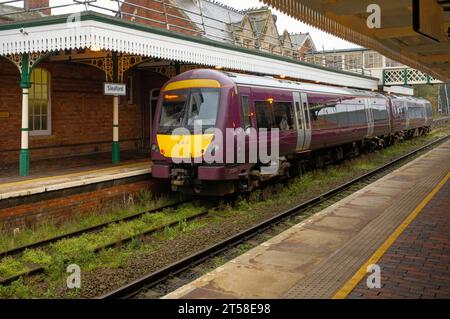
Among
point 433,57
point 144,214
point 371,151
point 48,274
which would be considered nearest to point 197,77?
point 144,214

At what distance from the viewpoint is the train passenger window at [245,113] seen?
10558 millimetres

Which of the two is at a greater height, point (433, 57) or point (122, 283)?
→ point (433, 57)

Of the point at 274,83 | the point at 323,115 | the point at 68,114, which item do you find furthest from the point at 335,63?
the point at 68,114

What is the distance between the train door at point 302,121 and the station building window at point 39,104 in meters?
7.32

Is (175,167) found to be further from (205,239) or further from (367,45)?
(367,45)

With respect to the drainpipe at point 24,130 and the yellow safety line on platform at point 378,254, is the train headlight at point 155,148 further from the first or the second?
the yellow safety line on platform at point 378,254

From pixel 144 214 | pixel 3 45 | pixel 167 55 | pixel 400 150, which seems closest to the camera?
pixel 144 214

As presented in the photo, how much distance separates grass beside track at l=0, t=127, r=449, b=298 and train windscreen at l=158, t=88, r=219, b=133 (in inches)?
77.1

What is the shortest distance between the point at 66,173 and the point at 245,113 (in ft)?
14.6

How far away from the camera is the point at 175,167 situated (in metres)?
→ 10.5

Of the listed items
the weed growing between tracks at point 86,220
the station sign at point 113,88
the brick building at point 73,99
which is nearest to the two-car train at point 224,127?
the weed growing between tracks at point 86,220

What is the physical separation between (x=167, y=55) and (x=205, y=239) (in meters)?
6.08

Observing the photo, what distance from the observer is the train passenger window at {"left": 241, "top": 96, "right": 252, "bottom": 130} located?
10558mm

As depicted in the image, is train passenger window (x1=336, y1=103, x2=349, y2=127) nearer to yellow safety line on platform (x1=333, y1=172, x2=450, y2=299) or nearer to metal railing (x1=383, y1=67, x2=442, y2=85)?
yellow safety line on platform (x1=333, y1=172, x2=450, y2=299)
